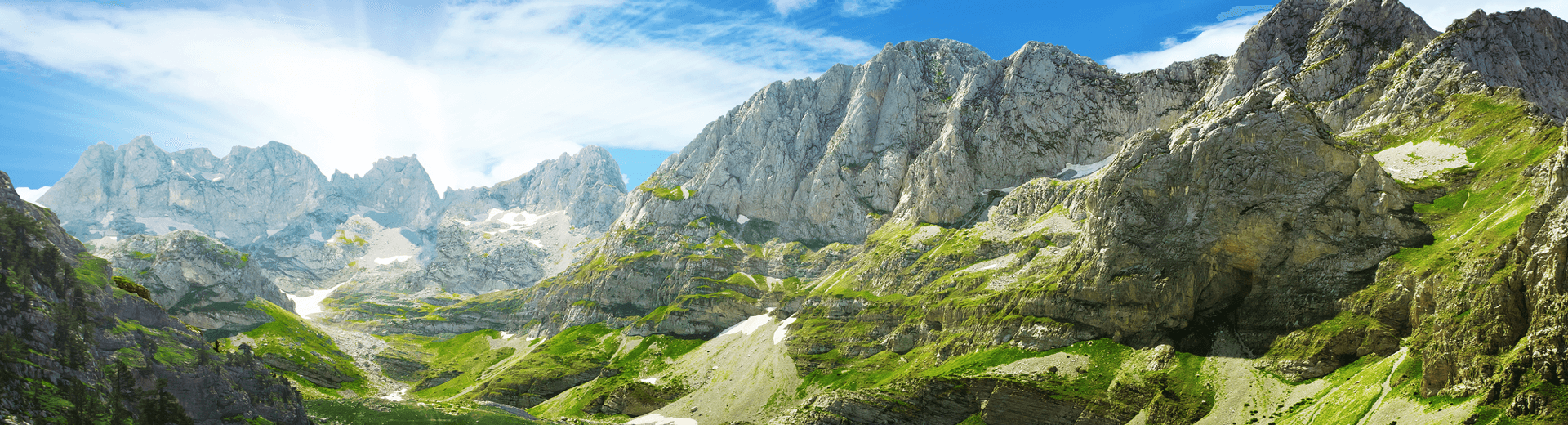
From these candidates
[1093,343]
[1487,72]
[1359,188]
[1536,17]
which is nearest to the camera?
[1359,188]

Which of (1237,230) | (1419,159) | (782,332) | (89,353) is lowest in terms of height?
(782,332)

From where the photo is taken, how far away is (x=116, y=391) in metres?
77.7

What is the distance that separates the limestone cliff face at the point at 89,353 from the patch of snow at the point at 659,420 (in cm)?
7525

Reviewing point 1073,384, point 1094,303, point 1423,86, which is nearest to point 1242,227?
point 1094,303

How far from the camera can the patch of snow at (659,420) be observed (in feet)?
521

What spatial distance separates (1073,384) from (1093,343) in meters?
12.1


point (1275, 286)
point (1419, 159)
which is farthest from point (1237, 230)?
point (1419, 159)

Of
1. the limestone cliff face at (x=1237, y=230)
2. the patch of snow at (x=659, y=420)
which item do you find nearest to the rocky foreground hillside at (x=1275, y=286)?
the limestone cliff face at (x=1237, y=230)

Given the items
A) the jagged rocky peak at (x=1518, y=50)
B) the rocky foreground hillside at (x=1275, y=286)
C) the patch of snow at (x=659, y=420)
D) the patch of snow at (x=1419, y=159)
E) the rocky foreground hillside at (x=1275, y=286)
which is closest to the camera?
the rocky foreground hillside at (x=1275, y=286)

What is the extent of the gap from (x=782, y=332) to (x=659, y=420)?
3872 cm

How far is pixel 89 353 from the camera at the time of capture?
78250 millimetres

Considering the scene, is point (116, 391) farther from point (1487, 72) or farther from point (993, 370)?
point (1487, 72)

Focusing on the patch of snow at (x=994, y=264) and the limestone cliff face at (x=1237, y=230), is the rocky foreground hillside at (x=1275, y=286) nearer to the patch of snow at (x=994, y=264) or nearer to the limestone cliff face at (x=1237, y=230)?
the limestone cliff face at (x=1237, y=230)

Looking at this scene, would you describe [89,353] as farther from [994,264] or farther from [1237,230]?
[994,264]
